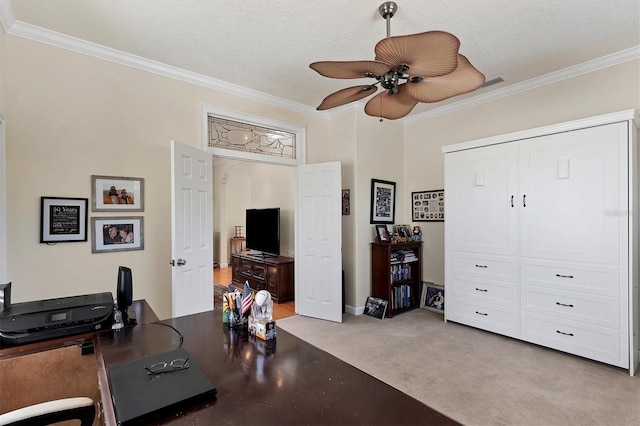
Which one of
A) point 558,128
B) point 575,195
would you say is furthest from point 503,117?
point 575,195

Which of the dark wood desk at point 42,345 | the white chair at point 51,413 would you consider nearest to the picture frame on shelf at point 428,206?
the dark wood desk at point 42,345

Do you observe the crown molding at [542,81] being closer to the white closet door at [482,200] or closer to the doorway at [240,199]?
the white closet door at [482,200]

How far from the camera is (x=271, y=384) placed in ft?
3.30

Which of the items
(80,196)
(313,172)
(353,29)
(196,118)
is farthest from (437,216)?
(80,196)

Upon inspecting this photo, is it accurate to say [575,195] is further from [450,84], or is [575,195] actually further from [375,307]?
[375,307]

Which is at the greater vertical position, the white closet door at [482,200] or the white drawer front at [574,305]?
the white closet door at [482,200]

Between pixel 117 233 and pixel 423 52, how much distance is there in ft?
9.61

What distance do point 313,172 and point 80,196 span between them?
8.26ft

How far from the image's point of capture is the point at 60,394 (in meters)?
1.37

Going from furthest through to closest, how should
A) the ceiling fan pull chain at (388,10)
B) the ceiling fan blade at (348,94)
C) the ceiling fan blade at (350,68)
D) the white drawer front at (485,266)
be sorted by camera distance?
the white drawer front at (485,266) → the ceiling fan pull chain at (388,10) → the ceiling fan blade at (348,94) → the ceiling fan blade at (350,68)

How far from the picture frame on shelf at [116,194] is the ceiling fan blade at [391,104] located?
7.56 ft

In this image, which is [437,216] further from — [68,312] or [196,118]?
[68,312]

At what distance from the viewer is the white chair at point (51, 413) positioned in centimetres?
101

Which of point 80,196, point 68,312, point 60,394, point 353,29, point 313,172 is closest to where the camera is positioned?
point 60,394
